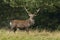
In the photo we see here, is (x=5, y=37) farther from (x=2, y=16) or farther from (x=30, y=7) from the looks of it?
(x=2, y=16)

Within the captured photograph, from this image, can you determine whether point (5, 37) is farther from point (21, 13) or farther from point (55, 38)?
point (21, 13)

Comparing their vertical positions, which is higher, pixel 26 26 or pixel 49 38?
pixel 49 38

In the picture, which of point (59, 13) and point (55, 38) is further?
point (59, 13)

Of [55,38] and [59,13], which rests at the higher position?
[55,38]

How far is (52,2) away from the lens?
19.4 m

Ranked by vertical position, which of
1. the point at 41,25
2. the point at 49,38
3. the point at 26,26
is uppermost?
the point at 49,38

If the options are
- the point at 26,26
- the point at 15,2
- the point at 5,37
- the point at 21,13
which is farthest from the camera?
the point at 21,13

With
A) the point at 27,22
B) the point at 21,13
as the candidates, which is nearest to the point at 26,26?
the point at 27,22

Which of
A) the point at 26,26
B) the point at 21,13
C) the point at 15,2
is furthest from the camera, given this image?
the point at 21,13

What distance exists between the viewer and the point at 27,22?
60.5 ft

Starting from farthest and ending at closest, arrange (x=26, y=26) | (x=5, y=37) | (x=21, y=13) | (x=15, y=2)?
(x=21, y=13)
(x=15, y=2)
(x=26, y=26)
(x=5, y=37)

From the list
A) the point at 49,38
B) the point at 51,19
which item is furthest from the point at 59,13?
the point at 49,38

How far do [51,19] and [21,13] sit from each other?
2.99m

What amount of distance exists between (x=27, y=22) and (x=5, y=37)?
16.8 feet
